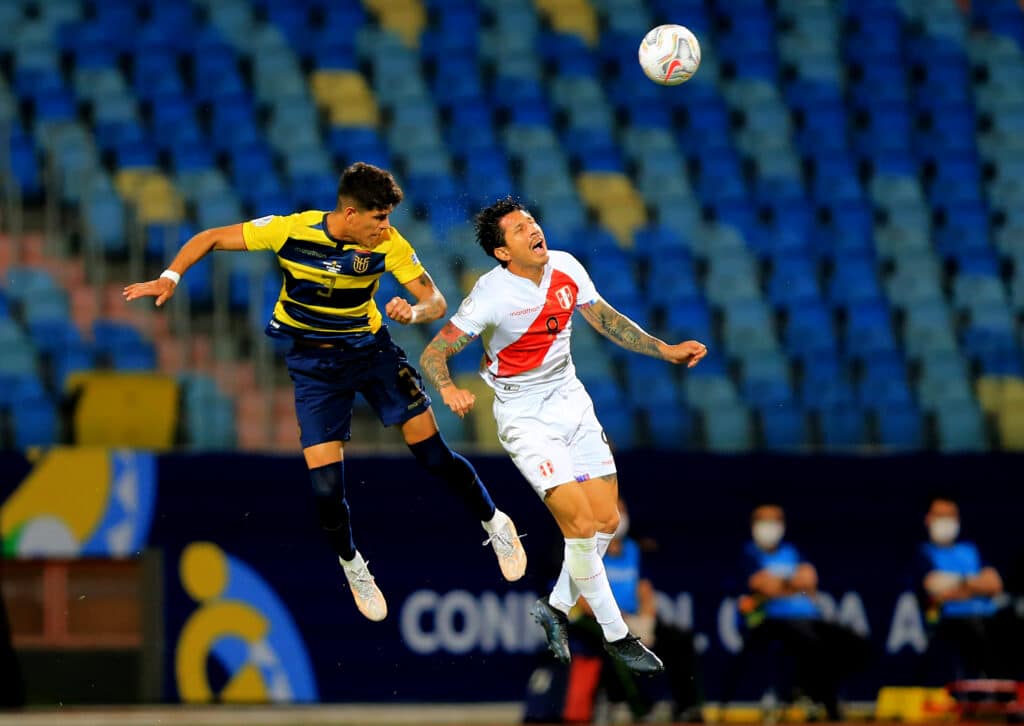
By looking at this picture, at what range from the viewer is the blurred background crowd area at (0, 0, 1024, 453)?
49.0 feet

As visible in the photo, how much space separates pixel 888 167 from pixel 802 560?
5.30 meters

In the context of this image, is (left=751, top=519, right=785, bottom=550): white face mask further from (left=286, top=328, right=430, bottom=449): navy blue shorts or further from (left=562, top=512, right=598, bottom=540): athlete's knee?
(left=286, top=328, right=430, bottom=449): navy blue shorts

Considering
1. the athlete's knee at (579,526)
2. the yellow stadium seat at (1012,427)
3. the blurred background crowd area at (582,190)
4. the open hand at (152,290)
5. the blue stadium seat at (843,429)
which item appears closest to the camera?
the open hand at (152,290)

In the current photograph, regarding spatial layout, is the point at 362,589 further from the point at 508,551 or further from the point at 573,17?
the point at 573,17

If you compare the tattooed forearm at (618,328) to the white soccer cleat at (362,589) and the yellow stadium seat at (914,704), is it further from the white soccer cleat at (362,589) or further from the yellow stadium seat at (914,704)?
the yellow stadium seat at (914,704)

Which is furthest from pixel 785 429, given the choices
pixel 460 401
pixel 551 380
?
pixel 460 401

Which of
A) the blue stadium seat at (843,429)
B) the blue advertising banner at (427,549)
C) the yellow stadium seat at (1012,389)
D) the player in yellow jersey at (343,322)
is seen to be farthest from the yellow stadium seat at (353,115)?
the player in yellow jersey at (343,322)

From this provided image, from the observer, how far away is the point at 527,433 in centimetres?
973

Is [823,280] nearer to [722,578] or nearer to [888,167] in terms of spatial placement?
[888,167]

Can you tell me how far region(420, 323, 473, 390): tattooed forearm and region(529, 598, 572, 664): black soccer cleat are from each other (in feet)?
5.16

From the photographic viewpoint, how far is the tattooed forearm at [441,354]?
9180 mm

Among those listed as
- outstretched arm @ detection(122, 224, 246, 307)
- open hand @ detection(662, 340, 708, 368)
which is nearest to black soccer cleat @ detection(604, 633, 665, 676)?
open hand @ detection(662, 340, 708, 368)

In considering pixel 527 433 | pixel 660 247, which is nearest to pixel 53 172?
pixel 660 247

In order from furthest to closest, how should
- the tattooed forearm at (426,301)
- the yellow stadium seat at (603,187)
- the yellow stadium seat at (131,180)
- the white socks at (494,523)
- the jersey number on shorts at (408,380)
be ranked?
the yellow stadium seat at (603,187) < the yellow stadium seat at (131,180) < the white socks at (494,523) < the jersey number on shorts at (408,380) < the tattooed forearm at (426,301)
